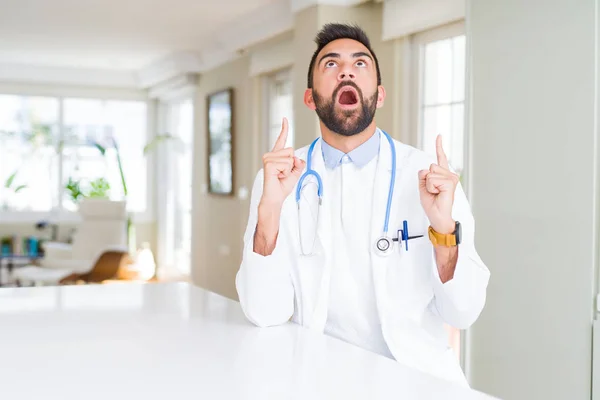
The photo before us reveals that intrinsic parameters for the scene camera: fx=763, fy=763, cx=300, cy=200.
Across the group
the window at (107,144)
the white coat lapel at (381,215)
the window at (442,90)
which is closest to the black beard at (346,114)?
the white coat lapel at (381,215)

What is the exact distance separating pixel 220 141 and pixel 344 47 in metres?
5.90

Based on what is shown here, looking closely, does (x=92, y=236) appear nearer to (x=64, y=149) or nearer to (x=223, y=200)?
(x=223, y=200)

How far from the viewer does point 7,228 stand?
9.08m

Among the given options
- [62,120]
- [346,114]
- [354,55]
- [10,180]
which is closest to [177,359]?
[346,114]

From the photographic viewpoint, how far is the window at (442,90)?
425cm

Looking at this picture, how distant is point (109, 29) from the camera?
Answer: 6.83 meters

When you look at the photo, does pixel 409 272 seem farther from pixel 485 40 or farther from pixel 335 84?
pixel 485 40

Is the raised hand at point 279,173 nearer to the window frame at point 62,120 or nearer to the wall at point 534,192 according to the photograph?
the wall at point 534,192

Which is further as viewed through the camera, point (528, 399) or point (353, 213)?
point (528, 399)

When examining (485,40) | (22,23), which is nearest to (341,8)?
(485,40)

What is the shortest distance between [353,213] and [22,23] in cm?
564

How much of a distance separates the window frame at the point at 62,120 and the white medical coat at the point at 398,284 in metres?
8.02

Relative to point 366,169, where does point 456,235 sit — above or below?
below

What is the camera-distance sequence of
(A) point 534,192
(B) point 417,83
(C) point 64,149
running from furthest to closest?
(C) point 64,149, (B) point 417,83, (A) point 534,192
